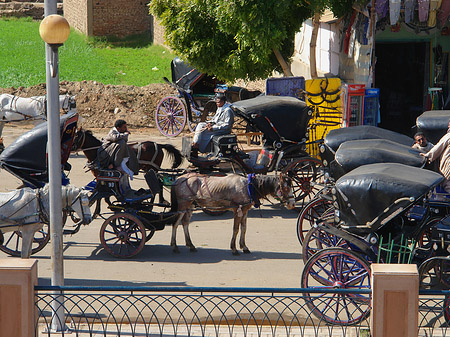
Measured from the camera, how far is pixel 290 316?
31.0 ft

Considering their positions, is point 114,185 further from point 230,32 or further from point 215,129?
point 230,32

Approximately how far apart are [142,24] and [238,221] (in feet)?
99.5

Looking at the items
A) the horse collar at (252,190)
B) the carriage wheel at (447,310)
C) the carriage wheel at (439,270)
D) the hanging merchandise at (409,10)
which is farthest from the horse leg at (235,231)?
the hanging merchandise at (409,10)

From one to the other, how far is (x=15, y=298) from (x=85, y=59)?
28504 mm

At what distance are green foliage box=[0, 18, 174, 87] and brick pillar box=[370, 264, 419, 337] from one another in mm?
22966

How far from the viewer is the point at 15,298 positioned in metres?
7.19

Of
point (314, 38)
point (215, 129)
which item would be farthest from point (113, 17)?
point (215, 129)

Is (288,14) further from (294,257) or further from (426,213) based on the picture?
(426,213)

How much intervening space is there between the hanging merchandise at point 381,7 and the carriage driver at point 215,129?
5.27 meters

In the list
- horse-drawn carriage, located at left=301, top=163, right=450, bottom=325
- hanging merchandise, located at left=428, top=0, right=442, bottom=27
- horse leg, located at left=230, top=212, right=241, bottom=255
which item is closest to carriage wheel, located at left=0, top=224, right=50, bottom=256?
horse leg, located at left=230, top=212, right=241, bottom=255

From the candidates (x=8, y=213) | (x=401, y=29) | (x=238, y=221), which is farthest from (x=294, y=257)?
(x=401, y=29)

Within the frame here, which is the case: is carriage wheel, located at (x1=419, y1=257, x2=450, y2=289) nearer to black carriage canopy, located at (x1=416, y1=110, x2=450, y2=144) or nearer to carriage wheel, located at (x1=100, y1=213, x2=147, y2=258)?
black carriage canopy, located at (x1=416, y1=110, x2=450, y2=144)

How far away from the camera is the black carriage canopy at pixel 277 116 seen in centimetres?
1421

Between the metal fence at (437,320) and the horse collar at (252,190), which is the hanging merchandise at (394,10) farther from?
the metal fence at (437,320)
